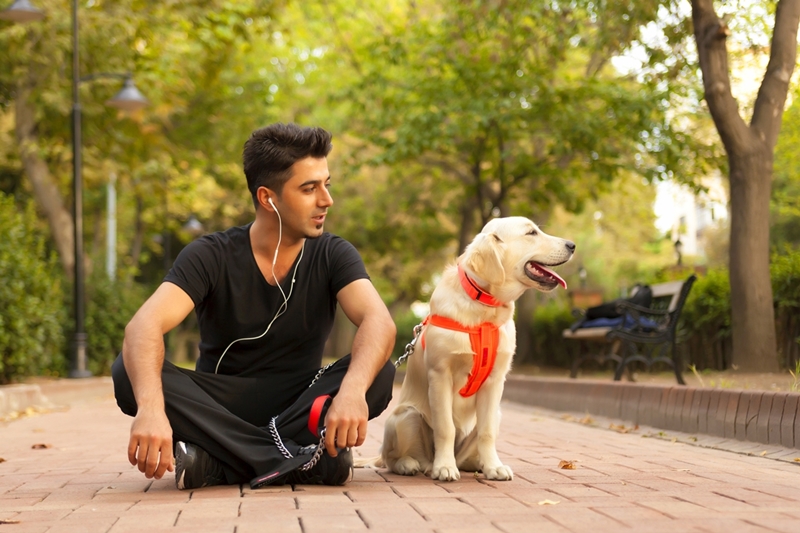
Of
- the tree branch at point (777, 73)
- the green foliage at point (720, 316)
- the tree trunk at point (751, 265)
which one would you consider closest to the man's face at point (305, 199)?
the green foliage at point (720, 316)

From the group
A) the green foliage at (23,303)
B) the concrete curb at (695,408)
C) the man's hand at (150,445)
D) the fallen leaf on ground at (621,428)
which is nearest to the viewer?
the man's hand at (150,445)

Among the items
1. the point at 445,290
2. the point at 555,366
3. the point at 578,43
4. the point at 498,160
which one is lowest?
the point at 555,366

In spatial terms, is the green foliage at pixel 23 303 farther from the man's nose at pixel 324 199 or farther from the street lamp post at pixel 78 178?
the man's nose at pixel 324 199

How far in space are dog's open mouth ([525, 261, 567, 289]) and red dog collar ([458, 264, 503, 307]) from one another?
234mm

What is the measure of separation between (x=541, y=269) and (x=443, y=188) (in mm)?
21621

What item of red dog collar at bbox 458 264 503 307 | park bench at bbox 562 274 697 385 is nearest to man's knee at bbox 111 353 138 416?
red dog collar at bbox 458 264 503 307

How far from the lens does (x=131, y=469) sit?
6297mm

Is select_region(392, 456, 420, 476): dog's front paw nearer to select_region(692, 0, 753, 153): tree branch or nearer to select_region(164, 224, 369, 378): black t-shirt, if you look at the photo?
select_region(164, 224, 369, 378): black t-shirt

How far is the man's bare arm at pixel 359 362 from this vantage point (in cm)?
457

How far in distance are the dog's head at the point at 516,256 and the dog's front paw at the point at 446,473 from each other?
927mm

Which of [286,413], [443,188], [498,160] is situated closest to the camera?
[286,413]

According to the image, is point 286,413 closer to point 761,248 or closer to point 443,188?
point 761,248

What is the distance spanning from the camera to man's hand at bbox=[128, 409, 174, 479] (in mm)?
4426

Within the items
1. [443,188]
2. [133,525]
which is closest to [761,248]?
[133,525]
